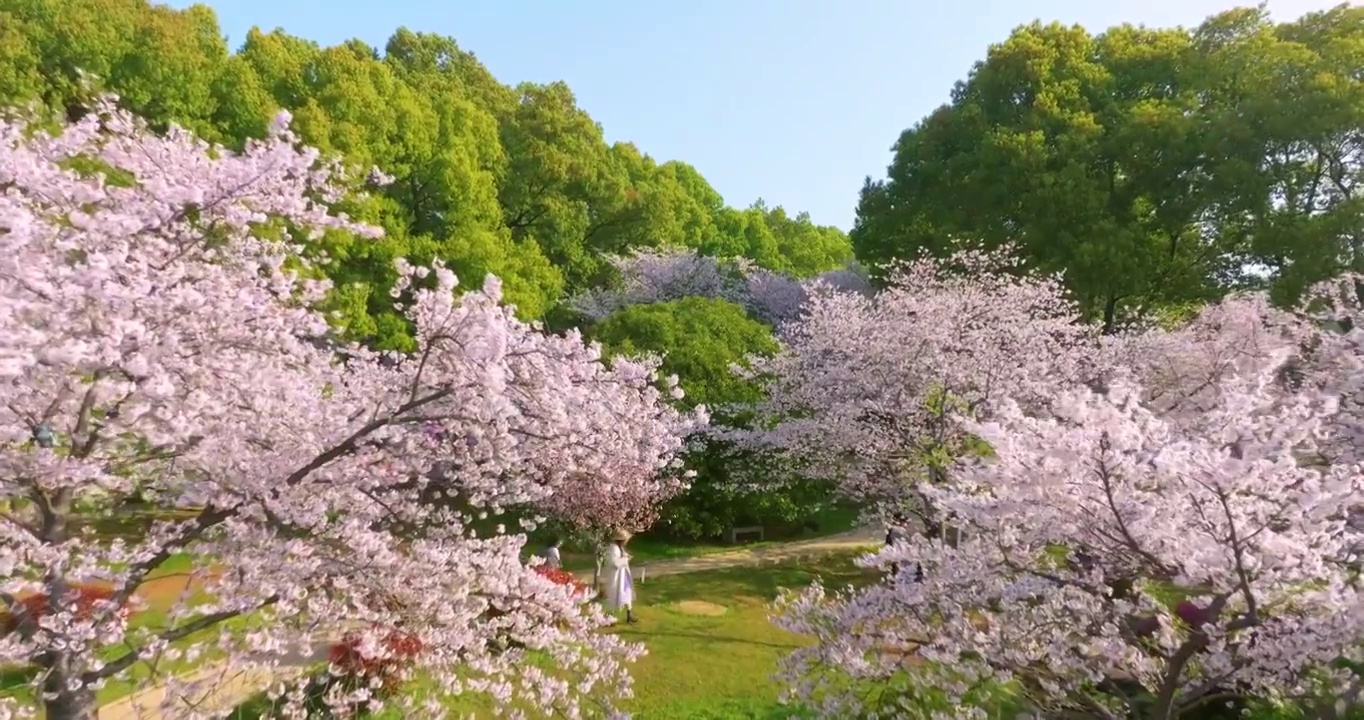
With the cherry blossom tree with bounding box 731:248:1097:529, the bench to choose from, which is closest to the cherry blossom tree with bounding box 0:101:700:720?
the cherry blossom tree with bounding box 731:248:1097:529

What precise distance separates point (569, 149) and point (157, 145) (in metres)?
21.9

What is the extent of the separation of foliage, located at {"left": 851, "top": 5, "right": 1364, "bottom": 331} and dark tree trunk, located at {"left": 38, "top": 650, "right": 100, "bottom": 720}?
60.6 ft

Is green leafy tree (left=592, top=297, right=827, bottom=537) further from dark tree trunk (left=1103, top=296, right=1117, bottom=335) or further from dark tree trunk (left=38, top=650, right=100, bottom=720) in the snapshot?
dark tree trunk (left=38, top=650, right=100, bottom=720)

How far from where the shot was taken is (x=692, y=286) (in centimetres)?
2828

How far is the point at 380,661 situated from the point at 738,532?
33.3 ft

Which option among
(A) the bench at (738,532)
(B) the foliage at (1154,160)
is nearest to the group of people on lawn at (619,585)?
(A) the bench at (738,532)

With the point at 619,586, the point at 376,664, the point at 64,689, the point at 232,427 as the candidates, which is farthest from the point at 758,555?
the point at 64,689

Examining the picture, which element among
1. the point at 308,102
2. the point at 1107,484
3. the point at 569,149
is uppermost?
the point at 569,149

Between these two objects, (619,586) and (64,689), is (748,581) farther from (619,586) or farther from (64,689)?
Result: (64,689)

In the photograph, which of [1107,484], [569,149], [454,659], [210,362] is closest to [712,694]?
[454,659]

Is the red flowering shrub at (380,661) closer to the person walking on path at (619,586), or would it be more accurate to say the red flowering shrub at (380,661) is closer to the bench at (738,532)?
the person walking on path at (619,586)

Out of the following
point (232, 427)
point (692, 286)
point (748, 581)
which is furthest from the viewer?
point (692, 286)

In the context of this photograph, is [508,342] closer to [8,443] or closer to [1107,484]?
[8,443]

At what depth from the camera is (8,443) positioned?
4777mm
